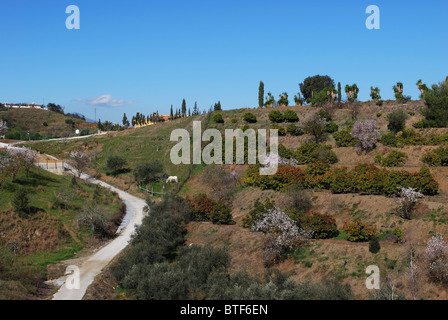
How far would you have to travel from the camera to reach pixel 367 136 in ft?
125

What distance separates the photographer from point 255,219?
26.1m

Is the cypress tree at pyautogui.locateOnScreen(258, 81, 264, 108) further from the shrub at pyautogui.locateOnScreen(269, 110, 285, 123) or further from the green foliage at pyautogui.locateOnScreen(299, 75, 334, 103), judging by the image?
the green foliage at pyautogui.locateOnScreen(299, 75, 334, 103)

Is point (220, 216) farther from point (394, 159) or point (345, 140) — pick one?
point (345, 140)

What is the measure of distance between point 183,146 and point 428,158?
35.9m

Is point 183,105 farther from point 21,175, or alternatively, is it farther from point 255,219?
point 255,219

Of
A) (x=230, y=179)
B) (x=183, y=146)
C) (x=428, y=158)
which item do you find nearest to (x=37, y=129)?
(x=183, y=146)

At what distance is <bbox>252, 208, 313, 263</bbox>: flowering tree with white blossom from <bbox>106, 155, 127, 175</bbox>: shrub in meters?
37.1

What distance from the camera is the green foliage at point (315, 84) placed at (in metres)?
84.6

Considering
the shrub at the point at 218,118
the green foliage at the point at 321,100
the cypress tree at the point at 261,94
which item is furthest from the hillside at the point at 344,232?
the cypress tree at the point at 261,94

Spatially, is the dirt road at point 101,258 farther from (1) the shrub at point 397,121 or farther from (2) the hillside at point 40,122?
(2) the hillside at point 40,122

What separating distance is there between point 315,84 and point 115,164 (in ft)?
170

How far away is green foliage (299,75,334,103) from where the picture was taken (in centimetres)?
8456

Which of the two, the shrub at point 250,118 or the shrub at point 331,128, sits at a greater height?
the shrub at point 250,118

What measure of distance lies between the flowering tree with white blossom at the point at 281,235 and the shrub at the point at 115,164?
122 ft
